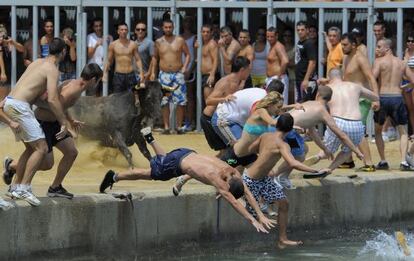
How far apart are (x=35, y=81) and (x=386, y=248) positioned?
4.35 m

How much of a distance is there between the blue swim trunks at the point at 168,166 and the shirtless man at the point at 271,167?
91 centimetres

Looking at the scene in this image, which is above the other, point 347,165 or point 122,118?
point 122,118

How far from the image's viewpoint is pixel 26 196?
1092 cm

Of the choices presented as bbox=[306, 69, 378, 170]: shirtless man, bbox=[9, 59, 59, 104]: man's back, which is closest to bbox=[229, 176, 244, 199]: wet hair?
bbox=[9, 59, 59, 104]: man's back

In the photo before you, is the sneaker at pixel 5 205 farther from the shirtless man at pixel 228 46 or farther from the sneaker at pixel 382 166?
the shirtless man at pixel 228 46

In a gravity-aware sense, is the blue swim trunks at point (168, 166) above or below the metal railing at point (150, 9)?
below

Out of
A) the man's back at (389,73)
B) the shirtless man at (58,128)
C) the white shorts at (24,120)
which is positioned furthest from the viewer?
the man's back at (389,73)

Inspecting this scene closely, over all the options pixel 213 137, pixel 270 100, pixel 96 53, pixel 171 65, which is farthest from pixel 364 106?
pixel 96 53

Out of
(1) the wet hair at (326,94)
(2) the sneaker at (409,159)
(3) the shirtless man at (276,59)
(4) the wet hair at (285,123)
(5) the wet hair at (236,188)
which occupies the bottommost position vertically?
(5) the wet hair at (236,188)

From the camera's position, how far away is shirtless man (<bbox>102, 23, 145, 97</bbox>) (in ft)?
62.2

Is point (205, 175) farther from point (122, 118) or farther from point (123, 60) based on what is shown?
point (123, 60)

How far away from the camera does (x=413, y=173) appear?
1531cm

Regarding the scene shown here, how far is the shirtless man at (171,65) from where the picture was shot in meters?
19.1

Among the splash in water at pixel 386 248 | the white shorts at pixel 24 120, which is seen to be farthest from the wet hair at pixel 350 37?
the white shorts at pixel 24 120
